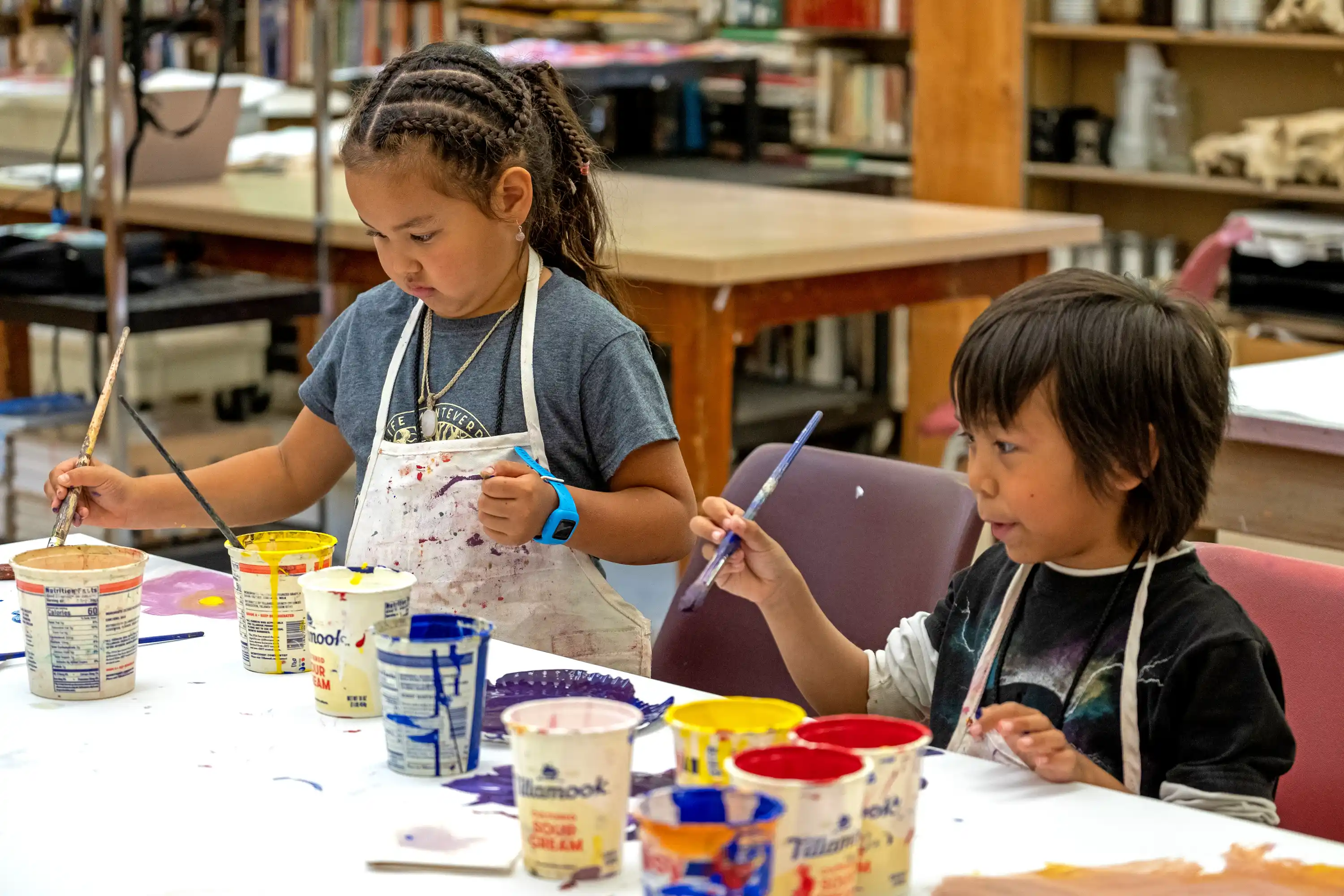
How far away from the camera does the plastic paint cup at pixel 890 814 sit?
2.93 ft

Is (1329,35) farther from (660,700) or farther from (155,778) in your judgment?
(155,778)

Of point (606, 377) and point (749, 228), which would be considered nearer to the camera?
point (606, 377)

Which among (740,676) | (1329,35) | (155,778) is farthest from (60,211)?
(1329,35)

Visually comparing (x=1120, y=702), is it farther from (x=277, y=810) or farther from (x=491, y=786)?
(x=277, y=810)

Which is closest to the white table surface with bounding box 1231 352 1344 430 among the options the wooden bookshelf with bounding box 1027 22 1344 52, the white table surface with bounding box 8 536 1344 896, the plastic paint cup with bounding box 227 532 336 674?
the white table surface with bounding box 8 536 1344 896

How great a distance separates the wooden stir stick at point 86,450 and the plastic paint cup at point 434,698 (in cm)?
40

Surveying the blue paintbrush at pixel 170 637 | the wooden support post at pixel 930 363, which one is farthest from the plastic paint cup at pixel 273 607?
the wooden support post at pixel 930 363

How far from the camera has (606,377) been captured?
5.33 feet

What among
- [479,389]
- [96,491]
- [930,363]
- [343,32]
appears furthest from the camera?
[343,32]

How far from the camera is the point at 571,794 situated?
2.98 ft

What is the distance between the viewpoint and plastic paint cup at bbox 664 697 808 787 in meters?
0.91

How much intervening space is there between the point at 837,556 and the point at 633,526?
24cm

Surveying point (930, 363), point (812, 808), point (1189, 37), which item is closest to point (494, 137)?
point (812, 808)

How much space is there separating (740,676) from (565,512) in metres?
0.40
